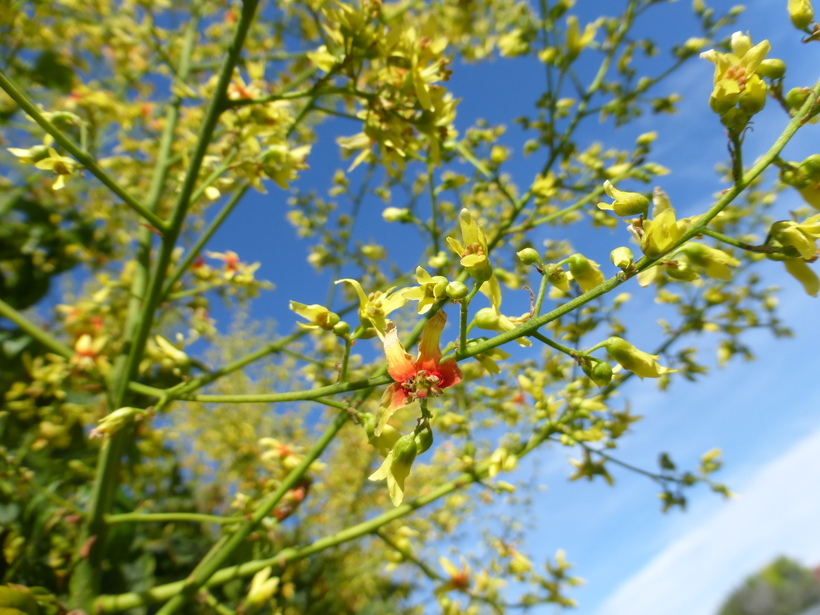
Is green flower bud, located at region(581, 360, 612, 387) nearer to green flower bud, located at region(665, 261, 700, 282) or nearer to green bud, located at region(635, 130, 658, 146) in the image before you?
green flower bud, located at region(665, 261, 700, 282)

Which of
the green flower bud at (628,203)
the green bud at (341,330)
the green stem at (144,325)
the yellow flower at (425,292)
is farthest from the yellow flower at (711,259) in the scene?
the green stem at (144,325)

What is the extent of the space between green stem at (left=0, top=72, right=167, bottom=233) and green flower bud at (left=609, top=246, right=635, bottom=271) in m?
1.07

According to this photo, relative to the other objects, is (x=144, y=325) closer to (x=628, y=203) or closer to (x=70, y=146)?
(x=70, y=146)

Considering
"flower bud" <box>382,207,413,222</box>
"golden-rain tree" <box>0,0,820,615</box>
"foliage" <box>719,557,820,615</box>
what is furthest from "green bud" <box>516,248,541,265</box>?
"foliage" <box>719,557,820,615</box>

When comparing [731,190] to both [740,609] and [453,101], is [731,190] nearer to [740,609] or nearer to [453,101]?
[453,101]

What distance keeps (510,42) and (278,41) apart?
1784 millimetres

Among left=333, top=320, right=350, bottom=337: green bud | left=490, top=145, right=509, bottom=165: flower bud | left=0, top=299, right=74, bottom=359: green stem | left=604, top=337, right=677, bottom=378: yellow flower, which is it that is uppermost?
left=490, top=145, right=509, bottom=165: flower bud

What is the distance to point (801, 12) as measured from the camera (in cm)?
108

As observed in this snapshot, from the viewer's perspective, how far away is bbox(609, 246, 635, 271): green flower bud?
0.93 meters

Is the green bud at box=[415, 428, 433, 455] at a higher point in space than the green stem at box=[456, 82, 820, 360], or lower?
lower

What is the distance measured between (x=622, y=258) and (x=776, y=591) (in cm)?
4241

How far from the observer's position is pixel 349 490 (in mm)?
5500

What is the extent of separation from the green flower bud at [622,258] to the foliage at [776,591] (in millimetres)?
30152

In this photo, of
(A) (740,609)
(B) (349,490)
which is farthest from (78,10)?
(A) (740,609)
